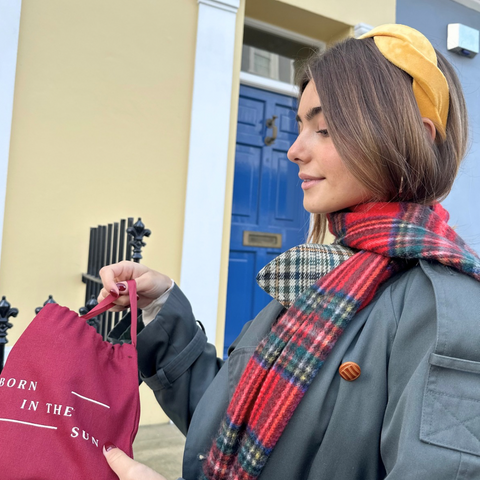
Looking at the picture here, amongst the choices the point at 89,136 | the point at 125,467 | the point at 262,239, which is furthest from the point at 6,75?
the point at 125,467

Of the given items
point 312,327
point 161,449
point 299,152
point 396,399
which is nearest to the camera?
point 396,399

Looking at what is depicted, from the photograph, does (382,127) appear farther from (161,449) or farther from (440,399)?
(161,449)

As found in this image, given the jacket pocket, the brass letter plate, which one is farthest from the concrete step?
the jacket pocket

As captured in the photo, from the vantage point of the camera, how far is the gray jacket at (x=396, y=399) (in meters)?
0.76

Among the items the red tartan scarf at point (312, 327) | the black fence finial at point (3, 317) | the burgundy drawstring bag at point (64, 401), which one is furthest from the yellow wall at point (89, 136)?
the red tartan scarf at point (312, 327)

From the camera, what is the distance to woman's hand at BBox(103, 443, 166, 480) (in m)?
0.90

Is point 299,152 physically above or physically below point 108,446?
above

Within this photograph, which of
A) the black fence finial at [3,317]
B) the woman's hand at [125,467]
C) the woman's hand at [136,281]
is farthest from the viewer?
the black fence finial at [3,317]

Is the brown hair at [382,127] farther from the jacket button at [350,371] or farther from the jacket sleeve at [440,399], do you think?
the jacket button at [350,371]

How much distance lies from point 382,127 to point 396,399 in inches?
23.5

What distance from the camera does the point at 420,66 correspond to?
3.56 feet

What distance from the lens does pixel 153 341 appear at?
1.33 meters

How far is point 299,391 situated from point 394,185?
1.76 feet

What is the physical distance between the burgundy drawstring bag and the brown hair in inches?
28.1
